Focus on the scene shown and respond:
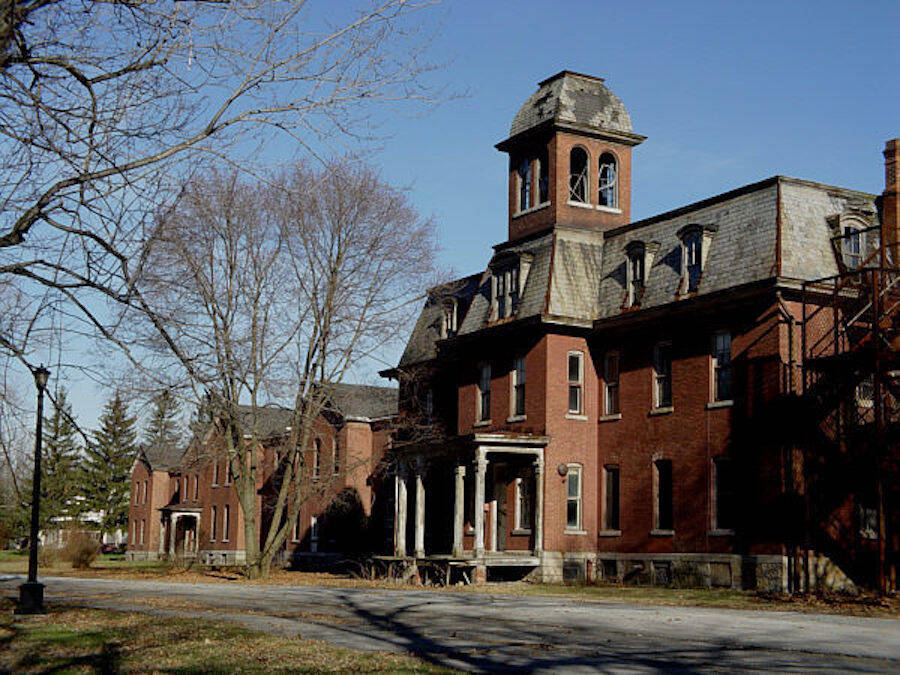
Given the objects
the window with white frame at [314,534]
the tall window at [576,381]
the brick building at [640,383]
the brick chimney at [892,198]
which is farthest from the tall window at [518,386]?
the window with white frame at [314,534]

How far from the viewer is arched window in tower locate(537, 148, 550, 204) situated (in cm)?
3881

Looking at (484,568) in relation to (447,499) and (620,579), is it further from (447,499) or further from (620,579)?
(447,499)

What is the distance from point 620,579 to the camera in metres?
33.3

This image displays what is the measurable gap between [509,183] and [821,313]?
14.5 m

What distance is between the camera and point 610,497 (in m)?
35.2

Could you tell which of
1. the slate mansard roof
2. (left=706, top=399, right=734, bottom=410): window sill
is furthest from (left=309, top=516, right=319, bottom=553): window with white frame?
(left=706, top=399, right=734, bottom=410): window sill

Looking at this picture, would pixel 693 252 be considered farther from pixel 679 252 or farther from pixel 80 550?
pixel 80 550

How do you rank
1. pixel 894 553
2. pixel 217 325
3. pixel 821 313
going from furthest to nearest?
pixel 217 325 → pixel 821 313 → pixel 894 553

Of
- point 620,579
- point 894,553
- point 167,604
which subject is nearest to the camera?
point 167,604

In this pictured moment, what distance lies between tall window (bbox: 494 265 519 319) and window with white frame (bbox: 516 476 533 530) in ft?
18.9

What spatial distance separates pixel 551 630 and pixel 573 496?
1872 centimetres

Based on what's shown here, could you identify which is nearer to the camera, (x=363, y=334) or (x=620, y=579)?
(x=620, y=579)

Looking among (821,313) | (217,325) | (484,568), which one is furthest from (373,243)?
(821,313)

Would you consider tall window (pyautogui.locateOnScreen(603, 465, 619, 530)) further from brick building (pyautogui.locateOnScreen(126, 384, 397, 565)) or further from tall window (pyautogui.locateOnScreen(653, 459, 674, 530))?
brick building (pyautogui.locateOnScreen(126, 384, 397, 565))
